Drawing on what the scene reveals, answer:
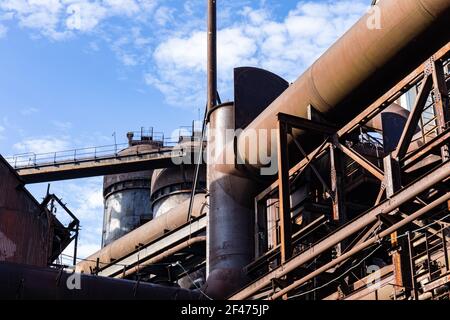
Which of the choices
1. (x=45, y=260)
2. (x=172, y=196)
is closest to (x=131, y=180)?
(x=172, y=196)

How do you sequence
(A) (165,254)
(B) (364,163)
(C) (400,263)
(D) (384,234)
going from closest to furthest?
(D) (384,234) < (C) (400,263) < (B) (364,163) < (A) (165,254)

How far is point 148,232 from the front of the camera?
2619 cm

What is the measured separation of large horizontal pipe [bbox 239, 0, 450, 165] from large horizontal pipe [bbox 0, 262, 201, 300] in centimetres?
523

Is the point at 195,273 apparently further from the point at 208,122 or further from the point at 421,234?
the point at 421,234

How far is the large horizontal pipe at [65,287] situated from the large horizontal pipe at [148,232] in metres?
4.93

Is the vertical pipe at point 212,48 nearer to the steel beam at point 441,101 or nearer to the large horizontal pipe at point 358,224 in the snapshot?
the large horizontal pipe at point 358,224

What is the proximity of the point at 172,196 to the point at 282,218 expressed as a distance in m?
18.0

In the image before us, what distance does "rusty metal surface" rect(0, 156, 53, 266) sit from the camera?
66.9ft

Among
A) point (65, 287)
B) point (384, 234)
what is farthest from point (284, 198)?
point (65, 287)

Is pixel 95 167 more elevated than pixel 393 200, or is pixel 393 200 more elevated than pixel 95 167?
pixel 95 167

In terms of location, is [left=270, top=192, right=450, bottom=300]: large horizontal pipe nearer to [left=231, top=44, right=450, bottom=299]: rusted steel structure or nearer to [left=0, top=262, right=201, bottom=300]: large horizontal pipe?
[left=231, top=44, right=450, bottom=299]: rusted steel structure

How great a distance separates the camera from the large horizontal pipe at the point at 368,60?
1215 centimetres

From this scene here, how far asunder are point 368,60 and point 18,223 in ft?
41.2

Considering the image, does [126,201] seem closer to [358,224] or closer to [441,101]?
[358,224]
